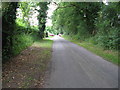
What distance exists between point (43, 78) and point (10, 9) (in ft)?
14.8

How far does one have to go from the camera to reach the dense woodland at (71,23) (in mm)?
7551

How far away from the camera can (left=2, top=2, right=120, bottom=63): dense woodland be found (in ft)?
24.8

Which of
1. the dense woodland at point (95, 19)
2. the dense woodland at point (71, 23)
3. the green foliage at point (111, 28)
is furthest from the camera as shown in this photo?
the dense woodland at point (95, 19)

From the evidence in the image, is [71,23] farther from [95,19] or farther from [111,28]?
[111,28]

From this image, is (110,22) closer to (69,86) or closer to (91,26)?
(91,26)

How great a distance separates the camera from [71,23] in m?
30.8

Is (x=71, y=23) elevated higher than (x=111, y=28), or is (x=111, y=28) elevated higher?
(x=71, y=23)

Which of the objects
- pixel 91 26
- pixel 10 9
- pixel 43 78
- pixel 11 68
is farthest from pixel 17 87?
pixel 91 26

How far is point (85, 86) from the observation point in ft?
15.1

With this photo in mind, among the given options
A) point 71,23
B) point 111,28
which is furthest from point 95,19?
point 111,28

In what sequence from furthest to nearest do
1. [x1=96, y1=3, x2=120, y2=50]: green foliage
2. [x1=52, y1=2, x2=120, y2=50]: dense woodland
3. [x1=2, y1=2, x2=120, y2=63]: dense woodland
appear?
[x1=52, y1=2, x2=120, y2=50]: dense woodland → [x1=96, y1=3, x2=120, y2=50]: green foliage → [x1=2, y1=2, x2=120, y2=63]: dense woodland

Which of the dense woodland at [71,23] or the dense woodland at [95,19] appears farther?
the dense woodland at [95,19]

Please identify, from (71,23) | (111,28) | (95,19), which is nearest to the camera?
(111,28)

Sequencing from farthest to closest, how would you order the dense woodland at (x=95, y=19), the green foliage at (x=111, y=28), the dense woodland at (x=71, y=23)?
the dense woodland at (x=95, y=19)
the green foliage at (x=111, y=28)
the dense woodland at (x=71, y=23)
